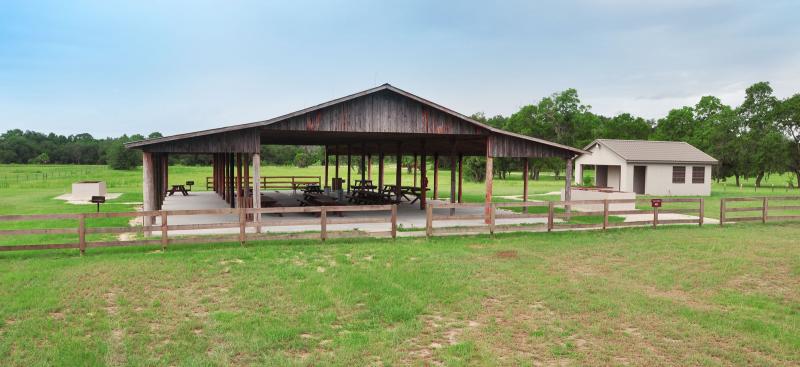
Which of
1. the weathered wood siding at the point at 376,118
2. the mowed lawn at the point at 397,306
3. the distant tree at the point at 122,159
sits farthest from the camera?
the distant tree at the point at 122,159

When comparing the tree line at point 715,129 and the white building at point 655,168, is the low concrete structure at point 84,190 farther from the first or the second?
the tree line at point 715,129

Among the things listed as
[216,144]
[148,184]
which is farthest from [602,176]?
[148,184]

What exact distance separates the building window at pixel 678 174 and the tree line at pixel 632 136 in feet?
46.1

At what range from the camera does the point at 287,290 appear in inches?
298

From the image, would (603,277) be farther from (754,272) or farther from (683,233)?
(683,233)

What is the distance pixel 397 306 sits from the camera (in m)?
6.81

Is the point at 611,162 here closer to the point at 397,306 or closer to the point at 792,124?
the point at 792,124

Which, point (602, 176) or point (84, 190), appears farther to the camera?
point (602, 176)

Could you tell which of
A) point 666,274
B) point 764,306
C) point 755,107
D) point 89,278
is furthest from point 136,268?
point 755,107

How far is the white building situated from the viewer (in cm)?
3188

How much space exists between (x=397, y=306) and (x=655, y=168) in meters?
29.9

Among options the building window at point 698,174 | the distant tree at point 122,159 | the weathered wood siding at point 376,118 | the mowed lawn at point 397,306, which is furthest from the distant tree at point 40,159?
the building window at point 698,174

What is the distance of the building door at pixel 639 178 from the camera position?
33.0 metres

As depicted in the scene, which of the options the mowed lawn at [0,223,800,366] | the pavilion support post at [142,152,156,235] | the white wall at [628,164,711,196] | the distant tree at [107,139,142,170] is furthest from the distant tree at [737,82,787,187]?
the distant tree at [107,139,142,170]
